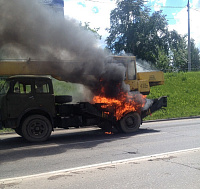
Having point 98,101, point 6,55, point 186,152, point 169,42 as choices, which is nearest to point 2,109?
point 6,55

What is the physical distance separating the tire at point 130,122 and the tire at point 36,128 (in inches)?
119

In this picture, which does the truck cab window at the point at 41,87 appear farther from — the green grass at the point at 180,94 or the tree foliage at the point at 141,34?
the tree foliage at the point at 141,34

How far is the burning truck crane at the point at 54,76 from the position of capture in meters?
8.73

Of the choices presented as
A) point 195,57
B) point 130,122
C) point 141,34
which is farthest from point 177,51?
point 130,122

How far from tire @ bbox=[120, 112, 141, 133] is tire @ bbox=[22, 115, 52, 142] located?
3.02m

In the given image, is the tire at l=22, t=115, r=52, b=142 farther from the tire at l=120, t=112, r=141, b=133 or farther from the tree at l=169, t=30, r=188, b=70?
the tree at l=169, t=30, r=188, b=70

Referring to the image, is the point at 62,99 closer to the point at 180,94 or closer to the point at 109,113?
the point at 109,113

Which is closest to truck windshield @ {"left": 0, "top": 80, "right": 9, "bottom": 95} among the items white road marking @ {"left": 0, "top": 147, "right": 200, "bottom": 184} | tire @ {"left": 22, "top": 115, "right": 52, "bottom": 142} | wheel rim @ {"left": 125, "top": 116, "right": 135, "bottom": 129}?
tire @ {"left": 22, "top": 115, "right": 52, "bottom": 142}

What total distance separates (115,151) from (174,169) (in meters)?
2.13

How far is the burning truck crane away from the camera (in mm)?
8727

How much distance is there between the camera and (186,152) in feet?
22.4

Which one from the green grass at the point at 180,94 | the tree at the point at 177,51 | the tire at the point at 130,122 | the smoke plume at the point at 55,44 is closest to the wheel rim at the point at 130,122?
the tire at the point at 130,122

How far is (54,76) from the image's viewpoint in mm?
9867

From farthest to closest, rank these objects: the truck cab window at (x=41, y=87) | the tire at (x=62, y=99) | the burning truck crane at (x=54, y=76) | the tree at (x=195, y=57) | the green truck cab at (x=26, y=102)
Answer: the tree at (x=195, y=57) < the tire at (x=62, y=99) < the truck cab window at (x=41, y=87) < the burning truck crane at (x=54, y=76) < the green truck cab at (x=26, y=102)
